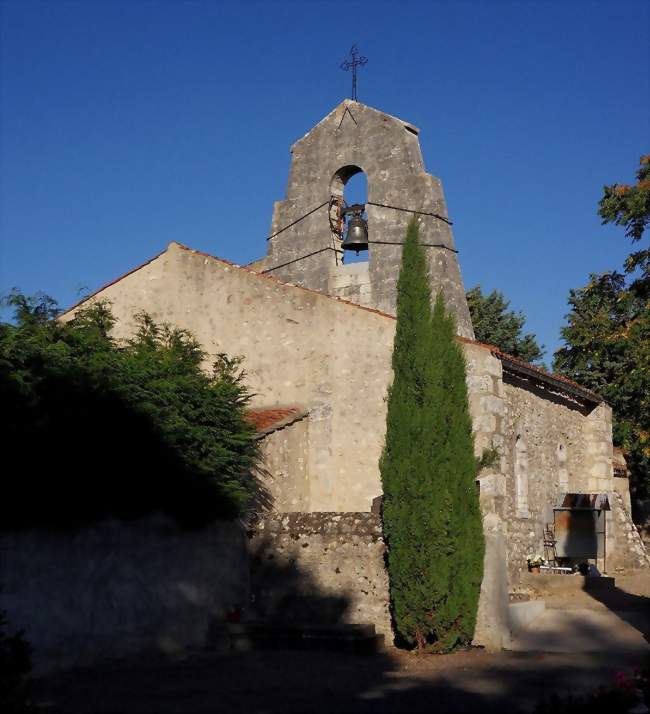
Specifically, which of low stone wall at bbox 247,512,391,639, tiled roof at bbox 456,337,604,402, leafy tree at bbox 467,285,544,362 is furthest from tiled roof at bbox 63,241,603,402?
leafy tree at bbox 467,285,544,362

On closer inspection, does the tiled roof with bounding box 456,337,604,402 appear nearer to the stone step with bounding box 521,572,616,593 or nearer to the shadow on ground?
the stone step with bounding box 521,572,616,593

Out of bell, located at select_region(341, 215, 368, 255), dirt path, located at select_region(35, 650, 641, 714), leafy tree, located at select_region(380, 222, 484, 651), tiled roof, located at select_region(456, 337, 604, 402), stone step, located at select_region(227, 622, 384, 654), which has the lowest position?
dirt path, located at select_region(35, 650, 641, 714)

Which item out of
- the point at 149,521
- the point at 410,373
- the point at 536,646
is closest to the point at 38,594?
the point at 149,521

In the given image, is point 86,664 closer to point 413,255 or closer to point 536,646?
point 536,646

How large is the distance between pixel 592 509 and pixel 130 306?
10.8 m

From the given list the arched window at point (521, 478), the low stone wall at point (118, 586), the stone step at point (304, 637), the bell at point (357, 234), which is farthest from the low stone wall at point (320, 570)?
the bell at point (357, 234)

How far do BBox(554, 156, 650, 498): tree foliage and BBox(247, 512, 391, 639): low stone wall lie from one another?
660 cm

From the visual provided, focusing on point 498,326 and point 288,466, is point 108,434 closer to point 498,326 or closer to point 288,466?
point 288,466

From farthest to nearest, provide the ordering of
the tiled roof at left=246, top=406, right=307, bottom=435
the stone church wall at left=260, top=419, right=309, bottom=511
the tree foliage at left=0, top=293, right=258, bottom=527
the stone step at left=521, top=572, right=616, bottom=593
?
the stone step at left=521, top=572, right=616, bottom=593 < the stone church wall at left=260, top=419, right=309, bottom=511 < the tiled roof at left=246, top=406, right=307, bottom=435 < the tree foliage at left=0, top=293, right=258, bottom=527

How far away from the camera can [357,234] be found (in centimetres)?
1856

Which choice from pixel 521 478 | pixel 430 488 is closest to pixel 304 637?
pixel 430 488

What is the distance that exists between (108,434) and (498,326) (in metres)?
24.9

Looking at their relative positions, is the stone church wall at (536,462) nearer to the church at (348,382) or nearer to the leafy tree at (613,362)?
the church at (348,382)

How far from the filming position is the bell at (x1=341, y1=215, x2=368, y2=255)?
18.5m
